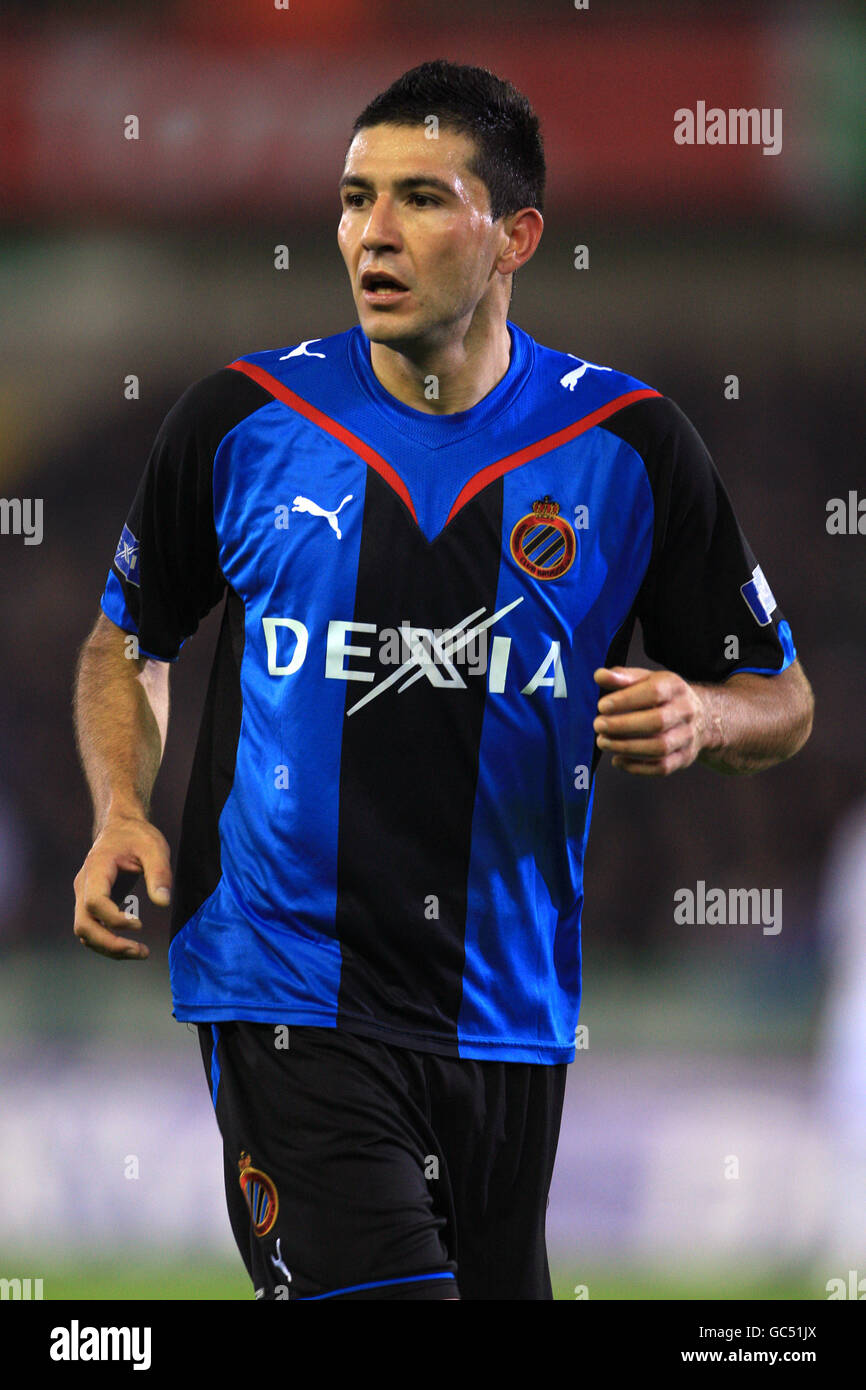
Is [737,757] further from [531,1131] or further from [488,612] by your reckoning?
[531,1131]

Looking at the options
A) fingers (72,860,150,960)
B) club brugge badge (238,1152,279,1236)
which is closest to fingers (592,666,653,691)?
fingers (72,860,150,960)

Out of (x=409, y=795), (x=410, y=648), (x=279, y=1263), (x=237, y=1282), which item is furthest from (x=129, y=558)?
(x=237, y=1282)

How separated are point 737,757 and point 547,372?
748 millimetres

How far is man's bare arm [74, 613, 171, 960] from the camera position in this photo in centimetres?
262

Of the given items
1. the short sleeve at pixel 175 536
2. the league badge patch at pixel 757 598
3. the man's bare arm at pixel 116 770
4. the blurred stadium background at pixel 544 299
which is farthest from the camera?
the blurred stadium background at pixel 544 299

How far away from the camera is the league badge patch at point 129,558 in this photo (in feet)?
9.98

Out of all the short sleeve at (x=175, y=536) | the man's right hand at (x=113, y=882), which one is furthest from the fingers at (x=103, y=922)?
the short sleeve at (x=175, y=536)

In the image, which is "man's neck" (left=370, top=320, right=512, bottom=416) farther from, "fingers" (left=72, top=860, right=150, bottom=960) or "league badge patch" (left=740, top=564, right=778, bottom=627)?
"fingers" (left=72, top=860, right=150, bottom=960)

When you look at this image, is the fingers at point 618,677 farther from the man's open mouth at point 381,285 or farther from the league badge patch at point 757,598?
the man's open mouth at point 381,285

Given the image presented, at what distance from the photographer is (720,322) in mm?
7457

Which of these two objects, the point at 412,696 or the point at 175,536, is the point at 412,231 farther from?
the point at 412,696

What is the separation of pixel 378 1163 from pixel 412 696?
0.72 meters

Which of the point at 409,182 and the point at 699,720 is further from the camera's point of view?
the point at 409,182

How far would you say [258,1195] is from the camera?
8.65ft
